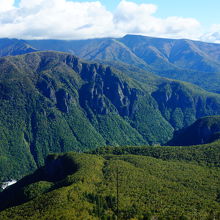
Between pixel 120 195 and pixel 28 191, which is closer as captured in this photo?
pixel 120 195

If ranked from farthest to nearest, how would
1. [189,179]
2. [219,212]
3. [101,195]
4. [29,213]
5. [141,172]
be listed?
1. [141,172]
2. [189,179]
3. [101,195]
4. [29,213]
5. [219,212]

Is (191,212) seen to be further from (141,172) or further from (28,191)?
(28,191)

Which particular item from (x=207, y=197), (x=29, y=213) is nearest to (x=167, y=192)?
(x=207, y=197)

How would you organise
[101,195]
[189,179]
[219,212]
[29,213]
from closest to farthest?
[219,212] → [29,213] → [101,195] → [189,179]

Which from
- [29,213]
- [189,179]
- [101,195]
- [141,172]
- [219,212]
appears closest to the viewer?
[219,212]

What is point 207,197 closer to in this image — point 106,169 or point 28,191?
point 106,169

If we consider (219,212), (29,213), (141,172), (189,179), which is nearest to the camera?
(219,212)

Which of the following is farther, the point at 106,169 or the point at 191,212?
the point at 106,169

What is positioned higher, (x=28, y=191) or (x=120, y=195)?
(x=120, y=195)

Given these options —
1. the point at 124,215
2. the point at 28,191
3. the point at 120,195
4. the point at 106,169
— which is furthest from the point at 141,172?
the point at 28,191
